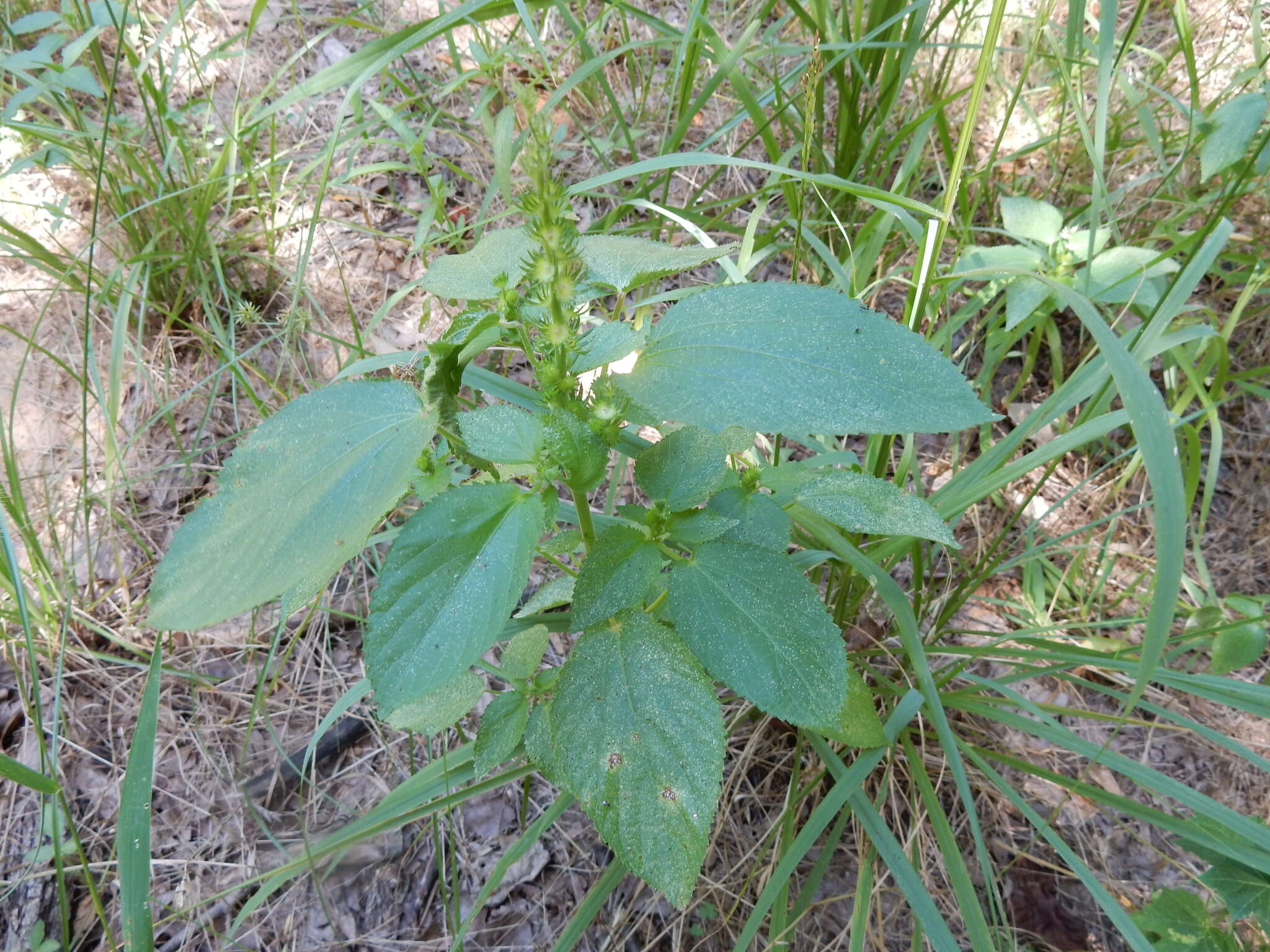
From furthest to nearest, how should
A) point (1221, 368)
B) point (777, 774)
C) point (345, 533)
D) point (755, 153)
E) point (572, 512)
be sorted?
point (755, 153)
point (1221, 368)
point (777, 774)
point (572, 512)
point (345, 533)

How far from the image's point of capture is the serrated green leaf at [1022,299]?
4.63 ft

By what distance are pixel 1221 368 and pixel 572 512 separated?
50.5 inches

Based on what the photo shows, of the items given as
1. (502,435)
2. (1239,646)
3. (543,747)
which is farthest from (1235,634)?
(502,435)

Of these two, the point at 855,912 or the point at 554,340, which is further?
the point at 855,912

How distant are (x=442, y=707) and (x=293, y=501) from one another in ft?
1.39

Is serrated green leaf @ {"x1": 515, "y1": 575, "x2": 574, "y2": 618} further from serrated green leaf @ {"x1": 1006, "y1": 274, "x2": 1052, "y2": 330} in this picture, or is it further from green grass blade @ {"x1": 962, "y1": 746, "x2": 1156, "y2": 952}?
serrated green leaf @ {"x1": 1006, "y1": 274, "x2": 1052, "y2": 330}

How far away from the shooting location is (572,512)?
119cm

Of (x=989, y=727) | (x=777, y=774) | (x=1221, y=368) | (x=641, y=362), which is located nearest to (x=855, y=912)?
(x=777, y=774)

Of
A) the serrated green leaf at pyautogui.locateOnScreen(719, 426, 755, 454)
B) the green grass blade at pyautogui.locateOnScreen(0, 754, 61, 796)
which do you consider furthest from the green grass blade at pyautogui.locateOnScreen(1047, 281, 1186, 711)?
the green grass blade at pyautogui.locateOnScreen(0, 754, 61, 796)

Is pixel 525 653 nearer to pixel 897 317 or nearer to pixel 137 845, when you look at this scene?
pixel 137 845

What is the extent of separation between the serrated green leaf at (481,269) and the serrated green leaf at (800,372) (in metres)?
0.23

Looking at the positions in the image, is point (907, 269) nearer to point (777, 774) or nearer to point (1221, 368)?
point (1221, 368)

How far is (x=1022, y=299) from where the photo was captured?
1.44 m

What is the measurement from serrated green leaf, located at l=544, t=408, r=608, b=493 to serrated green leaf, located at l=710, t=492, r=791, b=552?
218mm
